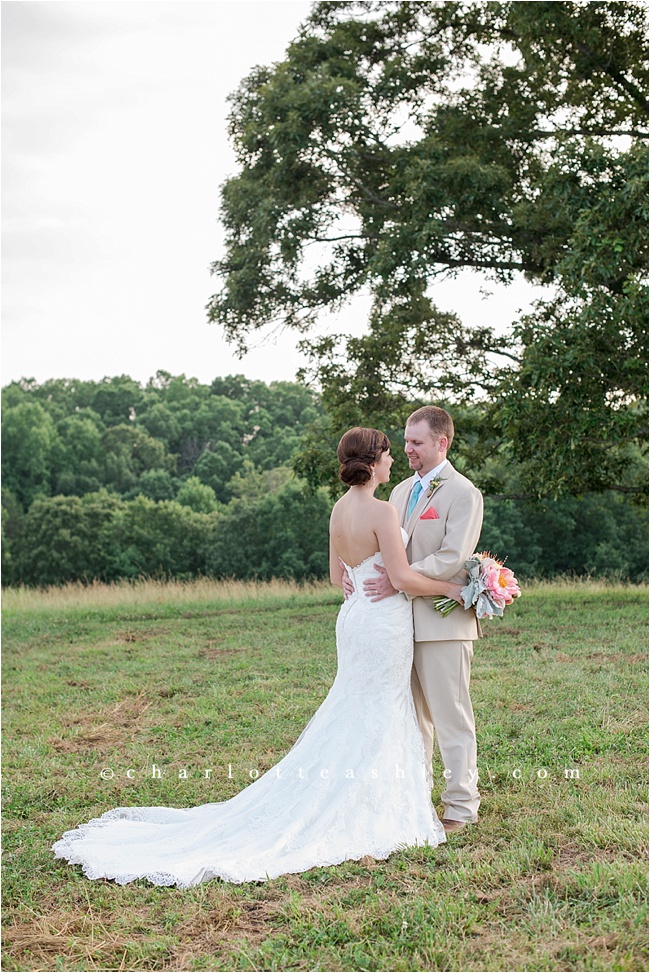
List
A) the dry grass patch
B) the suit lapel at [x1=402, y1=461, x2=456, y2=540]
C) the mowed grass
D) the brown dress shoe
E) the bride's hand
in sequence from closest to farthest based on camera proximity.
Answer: the mowed grass < the brown dress shoe < the bride's hand < the suit lapel at [x1=402, y1=461, x2=456, y2=540] < the dry grass patch

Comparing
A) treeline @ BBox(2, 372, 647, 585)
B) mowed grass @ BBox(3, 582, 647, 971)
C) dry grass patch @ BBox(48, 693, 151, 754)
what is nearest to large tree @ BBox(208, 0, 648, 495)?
mowed grass @ BBox(3, 582, 647, 971)

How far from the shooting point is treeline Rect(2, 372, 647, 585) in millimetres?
34562

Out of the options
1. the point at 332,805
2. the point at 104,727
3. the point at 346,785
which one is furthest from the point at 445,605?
the point at 104,727

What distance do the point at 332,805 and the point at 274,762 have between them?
1.75 m

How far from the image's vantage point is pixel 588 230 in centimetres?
1020

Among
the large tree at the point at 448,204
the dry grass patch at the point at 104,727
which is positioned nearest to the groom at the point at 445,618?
the dry grass patch at the point at 104,727

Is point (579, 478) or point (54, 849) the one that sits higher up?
point (579, 478)

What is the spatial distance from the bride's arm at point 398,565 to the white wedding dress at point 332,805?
6.6 inches

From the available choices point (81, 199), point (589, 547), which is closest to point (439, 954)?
point (81, 199)

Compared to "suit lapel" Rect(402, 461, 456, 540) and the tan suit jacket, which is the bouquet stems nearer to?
the tan suit jacket

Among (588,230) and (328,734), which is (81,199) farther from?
(328,734)

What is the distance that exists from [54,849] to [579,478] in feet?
31.1

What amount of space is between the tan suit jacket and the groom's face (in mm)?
93

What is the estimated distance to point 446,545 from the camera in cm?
446
